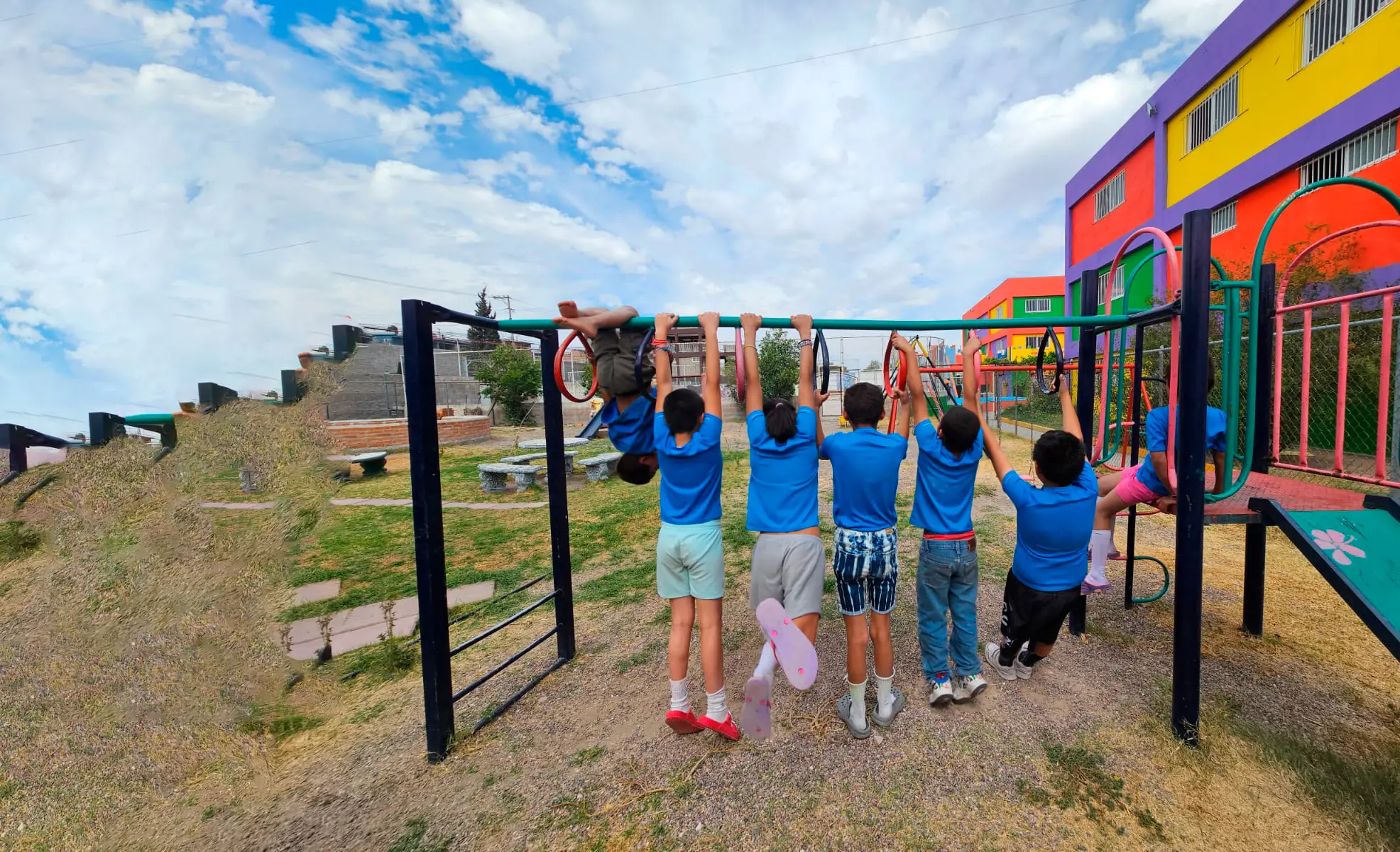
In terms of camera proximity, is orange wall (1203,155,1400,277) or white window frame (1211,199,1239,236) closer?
orange wall (1203,155,1400,277)

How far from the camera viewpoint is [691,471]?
2.36 meters

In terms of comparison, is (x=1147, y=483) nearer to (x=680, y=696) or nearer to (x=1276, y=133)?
(x=680, y=696)

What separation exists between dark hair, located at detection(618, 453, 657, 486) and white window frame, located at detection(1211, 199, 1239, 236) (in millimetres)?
12824

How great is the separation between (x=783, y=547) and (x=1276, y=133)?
41.8ft

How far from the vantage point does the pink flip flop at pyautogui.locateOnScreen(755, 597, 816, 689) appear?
224cm

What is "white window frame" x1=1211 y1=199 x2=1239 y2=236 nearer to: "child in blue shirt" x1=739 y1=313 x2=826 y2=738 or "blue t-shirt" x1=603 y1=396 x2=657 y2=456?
"child in blue shirt" x1=739 y1=313 x2=826 y2=738

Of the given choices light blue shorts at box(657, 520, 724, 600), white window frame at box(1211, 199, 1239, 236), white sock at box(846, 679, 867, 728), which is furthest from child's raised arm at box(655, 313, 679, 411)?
white window frame at box(1211, 199, 1239, 236)

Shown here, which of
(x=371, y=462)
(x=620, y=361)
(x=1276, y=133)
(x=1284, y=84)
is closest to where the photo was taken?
(x=620, y=361)

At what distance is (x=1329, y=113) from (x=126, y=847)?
14.3m

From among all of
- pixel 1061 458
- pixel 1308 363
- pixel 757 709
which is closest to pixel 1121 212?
pixel 1308 363

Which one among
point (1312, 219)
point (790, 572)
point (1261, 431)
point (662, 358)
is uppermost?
point (1312, 219)

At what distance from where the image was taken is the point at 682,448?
235 centimetres

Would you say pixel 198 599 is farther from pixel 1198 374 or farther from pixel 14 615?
pixel 1198 374

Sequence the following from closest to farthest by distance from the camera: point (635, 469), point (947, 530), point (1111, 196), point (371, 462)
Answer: point (947, 530) < point (635, 469) < point (371, 462) < point (1111, 196)
